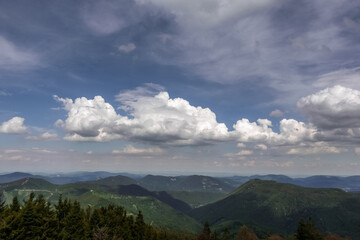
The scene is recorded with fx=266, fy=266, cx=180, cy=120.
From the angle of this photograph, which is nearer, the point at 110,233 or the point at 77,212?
the point at 77,212

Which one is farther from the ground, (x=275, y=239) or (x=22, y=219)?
(x=22, y=219)

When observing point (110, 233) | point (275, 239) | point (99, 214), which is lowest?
point (275, 239)

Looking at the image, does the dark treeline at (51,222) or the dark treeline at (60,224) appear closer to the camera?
the dark treeline at (51,222)

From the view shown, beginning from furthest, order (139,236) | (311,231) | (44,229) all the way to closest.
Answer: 1. (139,236)
2. (311,231)
3. (44,229)

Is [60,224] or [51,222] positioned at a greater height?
[51,222]

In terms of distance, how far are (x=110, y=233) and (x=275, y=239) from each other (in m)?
97.2

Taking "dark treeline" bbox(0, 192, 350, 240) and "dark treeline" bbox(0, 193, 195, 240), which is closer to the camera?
"dark treeline" bbox(0, 193, 195, 240)

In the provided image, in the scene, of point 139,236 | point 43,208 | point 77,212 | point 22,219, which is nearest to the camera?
point 22,219

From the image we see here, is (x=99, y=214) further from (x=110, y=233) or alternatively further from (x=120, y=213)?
(x=120, y=213)

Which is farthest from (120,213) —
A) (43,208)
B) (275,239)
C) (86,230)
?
(275,239)

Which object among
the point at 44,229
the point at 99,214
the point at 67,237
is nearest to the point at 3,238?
the point at 44,229

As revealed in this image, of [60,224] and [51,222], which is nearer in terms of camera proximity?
[51,222]

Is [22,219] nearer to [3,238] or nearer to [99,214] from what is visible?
[3,238]

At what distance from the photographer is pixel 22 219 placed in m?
73.1
